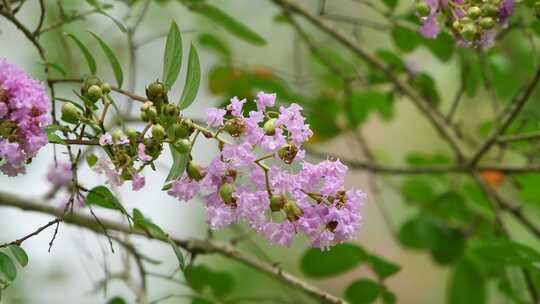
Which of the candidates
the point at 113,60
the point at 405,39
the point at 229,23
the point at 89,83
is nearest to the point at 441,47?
the point at 405,39

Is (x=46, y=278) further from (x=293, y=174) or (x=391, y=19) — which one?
(x=293, y=174)

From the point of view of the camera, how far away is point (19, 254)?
82cm

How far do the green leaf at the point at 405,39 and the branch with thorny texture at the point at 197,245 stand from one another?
54 cm

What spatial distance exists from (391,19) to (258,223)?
0.72 metres

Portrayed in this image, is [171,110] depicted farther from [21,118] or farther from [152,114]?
[21,118]

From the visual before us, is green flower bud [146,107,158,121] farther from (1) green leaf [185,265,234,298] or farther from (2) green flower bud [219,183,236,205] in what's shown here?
(1) green leaf [185,265,234,298]

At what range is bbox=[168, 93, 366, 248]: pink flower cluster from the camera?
0.77 meters

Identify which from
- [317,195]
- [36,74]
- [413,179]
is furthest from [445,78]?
[317,195]

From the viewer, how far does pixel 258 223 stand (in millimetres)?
779

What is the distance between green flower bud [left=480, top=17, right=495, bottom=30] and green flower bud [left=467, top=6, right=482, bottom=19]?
11mm

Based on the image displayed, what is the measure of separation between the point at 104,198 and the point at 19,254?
141 mm

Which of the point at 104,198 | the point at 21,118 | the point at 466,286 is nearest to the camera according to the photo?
the point at 21,118

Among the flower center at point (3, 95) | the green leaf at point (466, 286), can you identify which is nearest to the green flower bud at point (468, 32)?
the flower center at point (3, 95)

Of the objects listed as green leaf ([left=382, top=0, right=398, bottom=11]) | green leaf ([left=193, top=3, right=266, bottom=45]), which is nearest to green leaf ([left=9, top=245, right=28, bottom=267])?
green leaf ([left=193, top=3, right=266, bottom=45])
